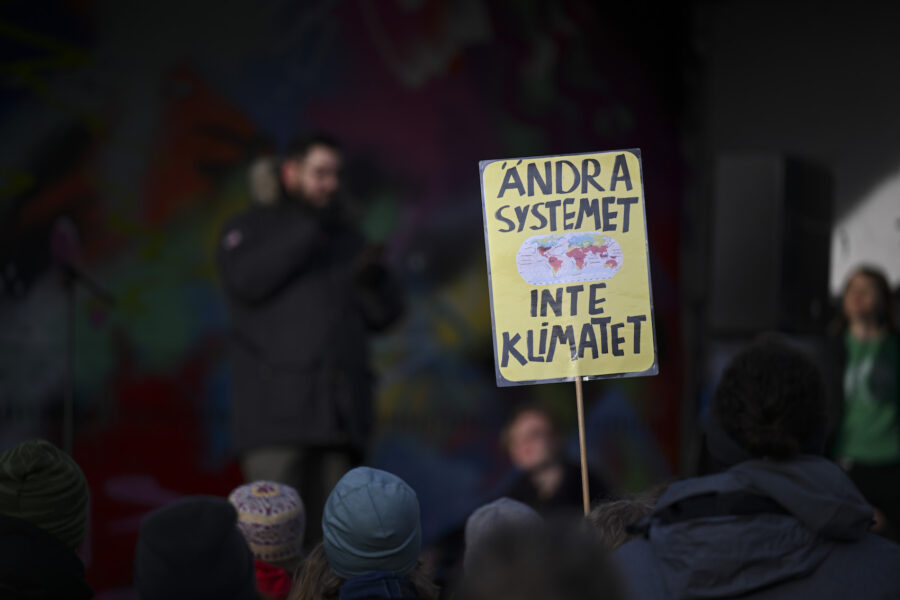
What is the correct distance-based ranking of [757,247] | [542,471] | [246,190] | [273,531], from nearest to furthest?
1. [273,531]
2. [542,471]
3. [757,247]
4. [246,190]

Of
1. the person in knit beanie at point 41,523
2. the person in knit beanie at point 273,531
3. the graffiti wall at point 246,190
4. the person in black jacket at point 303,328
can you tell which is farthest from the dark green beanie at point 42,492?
the graffiti wall at point 246,190

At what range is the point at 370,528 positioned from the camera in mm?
2107

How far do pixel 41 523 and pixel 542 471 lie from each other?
2738mm

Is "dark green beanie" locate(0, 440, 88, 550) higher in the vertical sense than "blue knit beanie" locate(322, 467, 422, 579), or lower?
higher

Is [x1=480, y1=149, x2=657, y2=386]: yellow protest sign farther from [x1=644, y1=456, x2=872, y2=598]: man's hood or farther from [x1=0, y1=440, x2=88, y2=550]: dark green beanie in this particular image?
[x1=0, y1=440, x2=88, y2=550]: dark green beanie

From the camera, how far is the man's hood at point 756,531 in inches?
77.0

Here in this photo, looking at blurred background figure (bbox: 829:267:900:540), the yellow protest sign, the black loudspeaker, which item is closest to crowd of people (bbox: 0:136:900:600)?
the yellow protest sign

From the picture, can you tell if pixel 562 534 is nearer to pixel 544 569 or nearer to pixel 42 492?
pixel 544 569

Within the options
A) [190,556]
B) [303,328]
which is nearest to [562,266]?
[190,556]

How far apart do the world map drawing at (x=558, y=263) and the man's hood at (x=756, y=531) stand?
2.30 ft

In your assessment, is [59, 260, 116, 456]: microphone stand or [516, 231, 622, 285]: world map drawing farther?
[59, 260, 116, 456]: microphone stand

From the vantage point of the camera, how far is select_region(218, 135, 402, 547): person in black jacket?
163 inches

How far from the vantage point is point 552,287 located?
2629 mm

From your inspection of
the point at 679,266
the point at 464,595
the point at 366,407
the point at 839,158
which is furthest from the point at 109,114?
the point at 464,595
